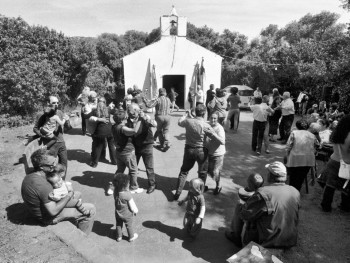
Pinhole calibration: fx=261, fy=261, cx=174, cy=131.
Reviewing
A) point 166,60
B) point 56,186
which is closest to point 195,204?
point 56,186

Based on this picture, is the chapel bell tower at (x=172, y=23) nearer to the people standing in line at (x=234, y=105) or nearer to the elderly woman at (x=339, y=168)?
the people standing in line at (x=234, y=105)

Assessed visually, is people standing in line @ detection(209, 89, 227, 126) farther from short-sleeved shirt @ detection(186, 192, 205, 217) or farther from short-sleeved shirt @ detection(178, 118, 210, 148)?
short-sleeved shirt @ detection(186, 192, 205, 217)

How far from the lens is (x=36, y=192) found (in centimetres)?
343

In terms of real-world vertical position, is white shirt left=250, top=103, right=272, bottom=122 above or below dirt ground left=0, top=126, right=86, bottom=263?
above

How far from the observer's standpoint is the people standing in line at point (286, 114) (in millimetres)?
8375

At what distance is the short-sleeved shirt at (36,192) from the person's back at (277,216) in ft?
9.22

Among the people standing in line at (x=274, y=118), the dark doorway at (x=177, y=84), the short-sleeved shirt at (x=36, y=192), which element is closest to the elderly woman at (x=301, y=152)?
the people standing in line at (x=274, y=118)

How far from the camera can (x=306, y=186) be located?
559 centimetres

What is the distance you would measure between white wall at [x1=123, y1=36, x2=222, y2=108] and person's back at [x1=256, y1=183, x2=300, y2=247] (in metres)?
11.6

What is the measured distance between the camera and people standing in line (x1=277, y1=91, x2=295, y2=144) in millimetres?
8375

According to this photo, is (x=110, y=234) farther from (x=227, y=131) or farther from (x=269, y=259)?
(x=227, y=131)

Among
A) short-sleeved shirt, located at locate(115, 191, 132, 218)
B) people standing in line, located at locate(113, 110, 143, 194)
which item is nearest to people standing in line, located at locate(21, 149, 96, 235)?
short-sleeved shirt, located at locate(115, 191, 132, 218)

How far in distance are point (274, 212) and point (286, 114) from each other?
5945 millimetres

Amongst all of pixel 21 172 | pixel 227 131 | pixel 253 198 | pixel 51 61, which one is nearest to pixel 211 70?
pixel 227 131
